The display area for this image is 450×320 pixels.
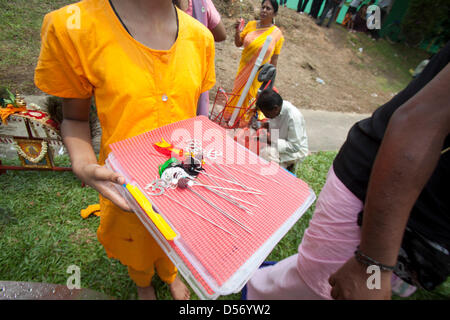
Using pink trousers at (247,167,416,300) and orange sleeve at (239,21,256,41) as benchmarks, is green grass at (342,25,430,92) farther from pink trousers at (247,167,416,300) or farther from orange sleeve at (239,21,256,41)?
pink trousers at (247,167,416,300)

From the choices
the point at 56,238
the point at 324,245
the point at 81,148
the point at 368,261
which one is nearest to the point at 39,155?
the point at 56,238

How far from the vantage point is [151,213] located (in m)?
0.63

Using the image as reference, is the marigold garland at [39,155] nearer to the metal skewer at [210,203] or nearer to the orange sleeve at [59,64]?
the orange sleeve at [59,64]

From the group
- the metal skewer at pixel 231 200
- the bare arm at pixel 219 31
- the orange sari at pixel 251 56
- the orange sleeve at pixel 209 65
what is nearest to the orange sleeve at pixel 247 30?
the orange sari at pixel 251 56

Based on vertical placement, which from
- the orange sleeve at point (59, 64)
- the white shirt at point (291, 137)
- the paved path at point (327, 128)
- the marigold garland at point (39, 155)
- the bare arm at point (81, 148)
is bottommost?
the paved path at point (327, 128)

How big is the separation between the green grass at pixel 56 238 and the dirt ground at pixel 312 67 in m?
3.90

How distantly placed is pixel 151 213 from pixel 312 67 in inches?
362

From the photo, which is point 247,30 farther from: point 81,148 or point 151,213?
point 151,213

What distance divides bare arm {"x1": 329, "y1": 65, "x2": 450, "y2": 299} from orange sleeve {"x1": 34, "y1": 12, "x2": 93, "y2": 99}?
3.38 feet

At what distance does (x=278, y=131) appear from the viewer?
273 cm

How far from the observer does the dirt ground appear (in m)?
6.25

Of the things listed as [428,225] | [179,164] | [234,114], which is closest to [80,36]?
[179,164]

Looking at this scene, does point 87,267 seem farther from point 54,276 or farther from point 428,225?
point 428,225

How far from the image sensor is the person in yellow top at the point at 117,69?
0.74 meters
